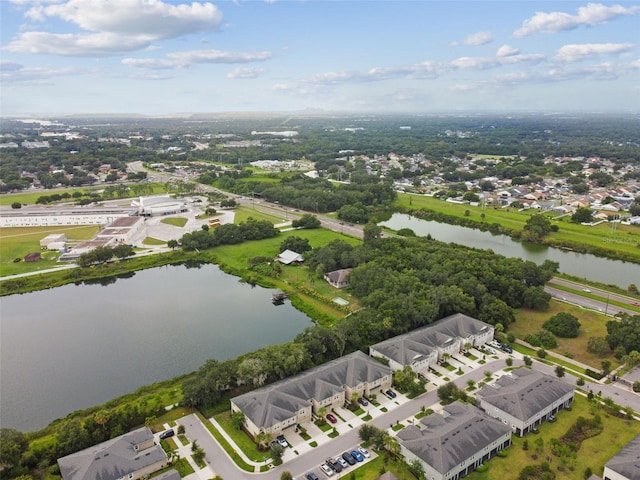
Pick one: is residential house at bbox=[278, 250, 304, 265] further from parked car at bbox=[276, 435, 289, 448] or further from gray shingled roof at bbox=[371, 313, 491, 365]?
parked car at bbox=[276, 435, 289, 448]

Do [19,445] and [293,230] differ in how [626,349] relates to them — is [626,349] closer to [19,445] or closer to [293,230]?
[19,445]

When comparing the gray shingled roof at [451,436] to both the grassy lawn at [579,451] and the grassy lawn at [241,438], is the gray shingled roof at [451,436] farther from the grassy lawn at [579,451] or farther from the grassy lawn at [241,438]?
the grassy lawn at [241,438]

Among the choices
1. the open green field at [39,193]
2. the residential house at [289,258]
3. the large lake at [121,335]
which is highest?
the open green field at [39,193]

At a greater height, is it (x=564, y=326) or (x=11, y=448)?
(x=11, y=448)

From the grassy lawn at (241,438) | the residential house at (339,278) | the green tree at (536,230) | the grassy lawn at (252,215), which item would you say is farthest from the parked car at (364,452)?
the grassy lawn at (252,215)

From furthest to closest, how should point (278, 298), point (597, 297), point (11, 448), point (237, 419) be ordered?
point (278, 298) < point (597, 297) < point (237, 419) < point (11, 448)

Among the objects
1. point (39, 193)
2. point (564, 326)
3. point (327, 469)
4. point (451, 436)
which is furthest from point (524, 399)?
point (39, 193)

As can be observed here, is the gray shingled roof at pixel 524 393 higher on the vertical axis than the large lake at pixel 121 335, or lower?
higher

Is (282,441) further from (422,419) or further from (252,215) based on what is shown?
(252,215)

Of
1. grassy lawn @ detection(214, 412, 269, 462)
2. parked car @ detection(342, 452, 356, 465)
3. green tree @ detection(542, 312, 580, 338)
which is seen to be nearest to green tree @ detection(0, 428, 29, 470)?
grassy lawn @ detection(214, 412, 269, 462)
